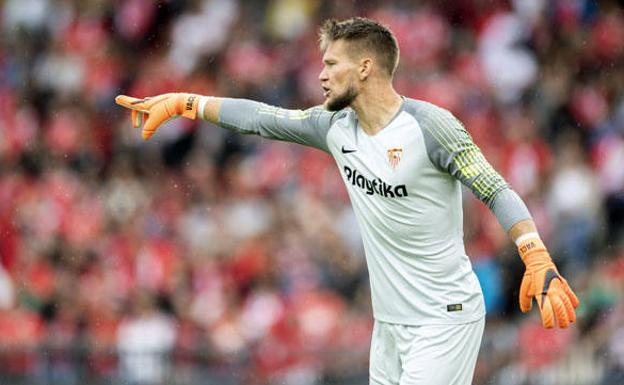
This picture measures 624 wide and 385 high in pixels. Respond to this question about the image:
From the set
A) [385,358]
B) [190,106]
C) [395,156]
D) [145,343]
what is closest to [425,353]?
[385,358]

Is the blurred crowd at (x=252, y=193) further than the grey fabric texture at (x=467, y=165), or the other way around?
the blurred crowd at (x=252, y=193)

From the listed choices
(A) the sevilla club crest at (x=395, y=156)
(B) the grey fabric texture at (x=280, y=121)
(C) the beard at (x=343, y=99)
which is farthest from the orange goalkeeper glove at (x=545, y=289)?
(B) the grey fabric texture at (x=280, y=121)

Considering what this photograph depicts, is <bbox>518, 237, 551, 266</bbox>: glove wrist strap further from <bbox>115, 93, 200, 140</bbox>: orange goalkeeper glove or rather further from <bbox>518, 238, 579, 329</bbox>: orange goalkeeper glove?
<bbox>115, 93, 200, 140</bbox>: orange goalkeeper glove

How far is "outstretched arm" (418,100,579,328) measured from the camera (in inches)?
240

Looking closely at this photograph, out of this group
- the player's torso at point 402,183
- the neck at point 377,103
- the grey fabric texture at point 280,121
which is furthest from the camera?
the grey fabric texture at point 280,121

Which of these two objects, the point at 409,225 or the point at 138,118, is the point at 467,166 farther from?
the point at 138,118

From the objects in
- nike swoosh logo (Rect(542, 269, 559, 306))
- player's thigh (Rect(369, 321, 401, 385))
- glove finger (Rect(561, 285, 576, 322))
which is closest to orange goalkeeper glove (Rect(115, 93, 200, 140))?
player's thigh (Rect(369, 321, 401, 385))

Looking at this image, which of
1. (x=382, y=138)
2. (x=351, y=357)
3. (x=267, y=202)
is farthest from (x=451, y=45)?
(x=382, y=138)

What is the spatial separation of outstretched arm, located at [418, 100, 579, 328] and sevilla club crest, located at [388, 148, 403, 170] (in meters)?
0.15

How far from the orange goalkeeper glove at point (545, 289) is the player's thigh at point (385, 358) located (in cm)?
79

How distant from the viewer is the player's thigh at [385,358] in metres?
6.74

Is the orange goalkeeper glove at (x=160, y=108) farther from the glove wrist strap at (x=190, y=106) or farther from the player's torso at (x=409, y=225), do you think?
the player's torso at (x=409, y=225)

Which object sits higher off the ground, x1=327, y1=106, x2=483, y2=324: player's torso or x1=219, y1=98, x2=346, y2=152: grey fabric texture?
x1=219, y1=98, x2=346, y2=152: grey fabric texture

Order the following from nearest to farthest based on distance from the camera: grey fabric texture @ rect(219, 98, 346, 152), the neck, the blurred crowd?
the neck → grey fabric texture @ rect(219, 98, 346, 152) → the blurred crowd
